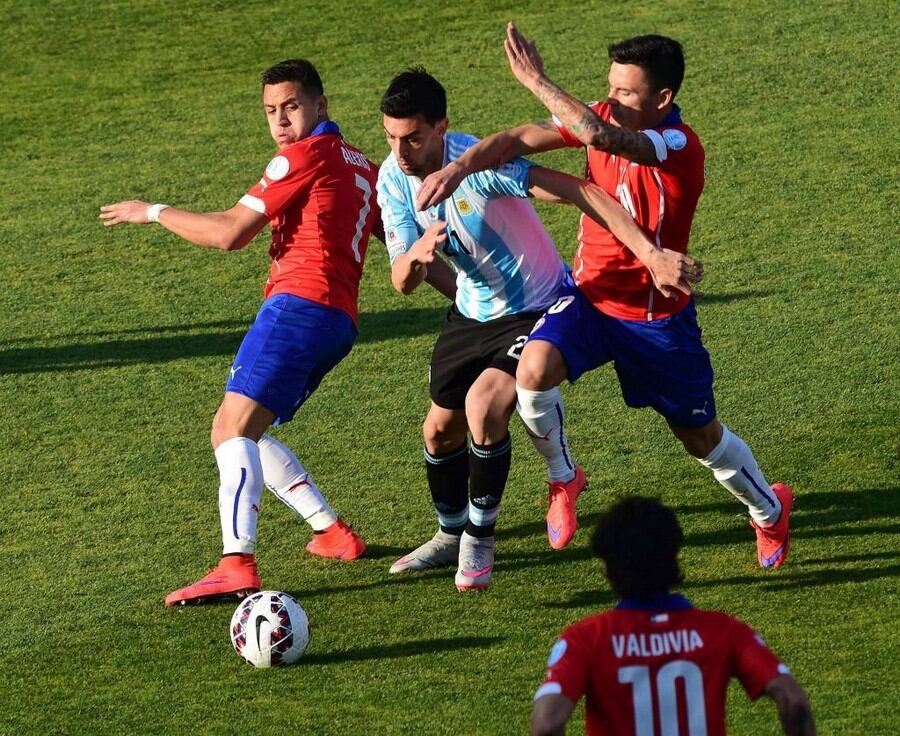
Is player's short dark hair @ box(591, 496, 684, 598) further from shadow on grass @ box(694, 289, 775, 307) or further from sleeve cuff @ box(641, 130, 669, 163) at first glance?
shadow on grass @ box(694, 289, 775, 307)

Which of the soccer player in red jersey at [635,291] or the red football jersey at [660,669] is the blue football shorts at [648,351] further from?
the red football jersey at [660,669]

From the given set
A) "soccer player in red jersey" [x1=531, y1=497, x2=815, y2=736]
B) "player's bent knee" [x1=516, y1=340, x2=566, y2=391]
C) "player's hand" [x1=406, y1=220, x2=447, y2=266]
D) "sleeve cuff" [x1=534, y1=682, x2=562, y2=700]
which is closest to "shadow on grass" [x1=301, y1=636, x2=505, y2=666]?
"player's bent knee" [x1=516, y1=340, x2=566, y2=391]

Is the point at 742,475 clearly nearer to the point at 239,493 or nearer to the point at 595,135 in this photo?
the point at 595,135

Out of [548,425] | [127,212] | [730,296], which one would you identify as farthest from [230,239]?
[730,296]

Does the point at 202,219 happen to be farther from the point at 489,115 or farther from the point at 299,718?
the point at 489,115

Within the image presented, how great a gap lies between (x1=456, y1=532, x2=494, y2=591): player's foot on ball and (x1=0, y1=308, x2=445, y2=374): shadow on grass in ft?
10.9

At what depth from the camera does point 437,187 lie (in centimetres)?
615

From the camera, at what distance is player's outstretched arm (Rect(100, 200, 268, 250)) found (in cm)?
703

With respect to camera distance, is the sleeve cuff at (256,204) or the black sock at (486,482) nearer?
the black sock at (486,482)

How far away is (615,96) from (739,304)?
3.87m

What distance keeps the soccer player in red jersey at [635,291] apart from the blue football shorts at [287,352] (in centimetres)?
94

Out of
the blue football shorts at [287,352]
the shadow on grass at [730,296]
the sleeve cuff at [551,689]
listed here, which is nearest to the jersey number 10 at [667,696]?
the sleeve cuff at [551,689]

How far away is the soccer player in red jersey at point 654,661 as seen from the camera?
12.6ft

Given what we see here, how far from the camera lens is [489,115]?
13422 mm
